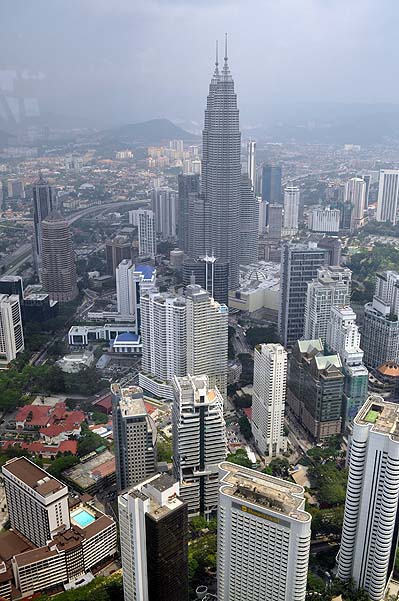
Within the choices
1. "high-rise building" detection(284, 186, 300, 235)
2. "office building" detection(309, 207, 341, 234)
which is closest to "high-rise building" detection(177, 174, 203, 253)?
"high-rise building" detection(284, 186, 300, 235)

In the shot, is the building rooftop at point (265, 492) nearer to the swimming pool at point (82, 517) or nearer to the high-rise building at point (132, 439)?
the high-rise building at point (132, 439)

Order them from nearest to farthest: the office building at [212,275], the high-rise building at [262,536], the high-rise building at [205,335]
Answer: the high-rise building at [262,536] → the high-rise building at [205,335] → the office building at [212,275]

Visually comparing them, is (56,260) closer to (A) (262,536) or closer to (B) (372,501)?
(B) (372,501)

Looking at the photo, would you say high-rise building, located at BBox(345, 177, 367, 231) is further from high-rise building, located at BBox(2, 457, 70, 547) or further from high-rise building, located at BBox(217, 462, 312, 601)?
high-rise building, located at BBox(217, 462, 312, 601)

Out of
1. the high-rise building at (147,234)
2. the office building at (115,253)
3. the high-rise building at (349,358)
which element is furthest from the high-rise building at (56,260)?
the high-rise building at (349,358)

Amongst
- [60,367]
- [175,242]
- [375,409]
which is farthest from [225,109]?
[375,409]

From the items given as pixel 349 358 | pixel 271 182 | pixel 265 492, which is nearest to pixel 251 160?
pixel 271 182

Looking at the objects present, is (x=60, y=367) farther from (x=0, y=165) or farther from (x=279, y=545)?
(x=279, y=545)
